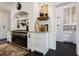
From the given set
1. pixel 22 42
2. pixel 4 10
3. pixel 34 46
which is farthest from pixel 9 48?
pixel 4 10

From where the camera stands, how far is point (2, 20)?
5.37 feet

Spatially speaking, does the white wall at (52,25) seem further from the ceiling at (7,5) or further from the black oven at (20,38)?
the black oven at (20,38)

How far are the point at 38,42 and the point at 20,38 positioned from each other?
0.34 meters

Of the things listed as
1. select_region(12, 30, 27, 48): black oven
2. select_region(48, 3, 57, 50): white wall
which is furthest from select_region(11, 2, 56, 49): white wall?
select_region(12, 30, 27, 48): black oven

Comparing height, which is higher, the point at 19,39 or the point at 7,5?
the point at 7,5

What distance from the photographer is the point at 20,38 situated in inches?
66.9

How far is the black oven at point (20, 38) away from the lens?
1657 millimetres

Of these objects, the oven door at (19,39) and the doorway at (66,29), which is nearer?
the doorway at (66,29)

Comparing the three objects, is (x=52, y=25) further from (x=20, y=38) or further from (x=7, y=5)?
(x=7, y=5)

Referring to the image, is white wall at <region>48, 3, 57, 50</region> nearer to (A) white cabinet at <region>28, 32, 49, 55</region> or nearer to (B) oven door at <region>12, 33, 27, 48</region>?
(A) white cabinet at <region>28, 32, 49, 55</region>

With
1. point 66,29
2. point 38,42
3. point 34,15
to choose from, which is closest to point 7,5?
point 34,15

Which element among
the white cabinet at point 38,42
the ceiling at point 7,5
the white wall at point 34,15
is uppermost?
the ceiling at point 7,5

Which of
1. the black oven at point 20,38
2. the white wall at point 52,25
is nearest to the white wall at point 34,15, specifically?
the white wall at point 52,25

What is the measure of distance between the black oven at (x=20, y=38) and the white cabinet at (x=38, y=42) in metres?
0.09
